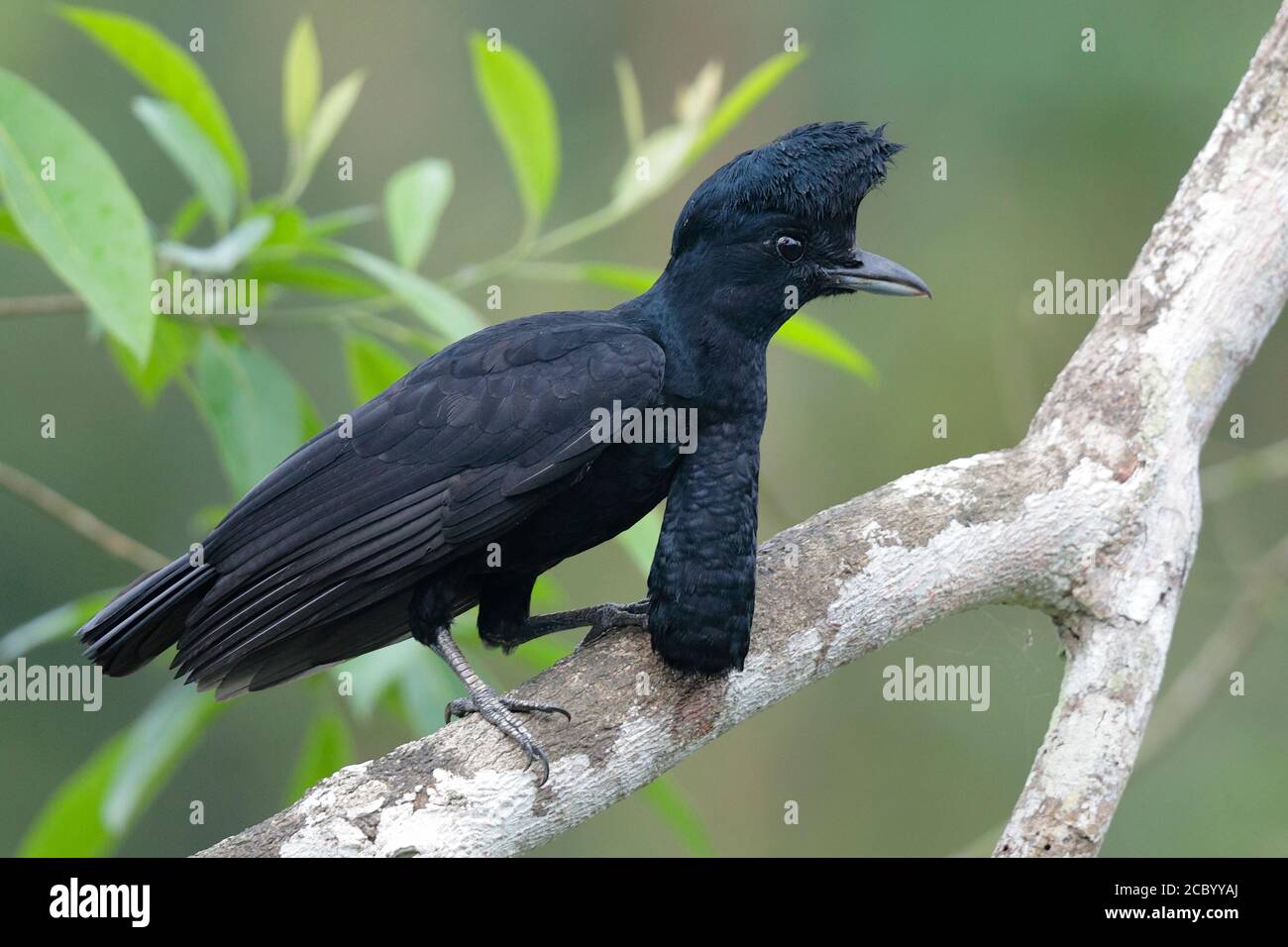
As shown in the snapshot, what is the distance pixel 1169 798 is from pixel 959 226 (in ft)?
8.92

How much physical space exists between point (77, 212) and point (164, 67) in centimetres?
76

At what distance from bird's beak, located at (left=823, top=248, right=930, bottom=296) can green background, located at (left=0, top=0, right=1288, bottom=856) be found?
3.22 metres

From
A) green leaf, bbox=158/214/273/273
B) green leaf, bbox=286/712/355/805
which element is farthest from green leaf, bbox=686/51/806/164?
green leaf, bbox=286/712/355/805

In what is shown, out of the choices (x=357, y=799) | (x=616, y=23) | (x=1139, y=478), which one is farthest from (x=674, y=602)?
(x=616, y=23)

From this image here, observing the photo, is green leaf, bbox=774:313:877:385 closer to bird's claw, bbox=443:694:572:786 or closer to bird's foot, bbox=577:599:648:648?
bird's foot, bbox=577:599:648:648

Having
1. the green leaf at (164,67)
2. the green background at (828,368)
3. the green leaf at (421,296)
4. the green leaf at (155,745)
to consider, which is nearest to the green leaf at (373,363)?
the green leaf at (421,296)

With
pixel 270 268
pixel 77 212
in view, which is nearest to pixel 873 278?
pixel 270 268

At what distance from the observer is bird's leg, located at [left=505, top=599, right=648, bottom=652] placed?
256 centimetres

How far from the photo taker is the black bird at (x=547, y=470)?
246 centimetres

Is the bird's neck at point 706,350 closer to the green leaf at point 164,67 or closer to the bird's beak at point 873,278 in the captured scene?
the bird's beak at point 873,278

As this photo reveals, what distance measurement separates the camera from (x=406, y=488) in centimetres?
251

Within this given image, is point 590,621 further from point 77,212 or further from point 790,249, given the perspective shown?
point 77,212

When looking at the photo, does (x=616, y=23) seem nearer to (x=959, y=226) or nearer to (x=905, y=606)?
(x=959, y=226)

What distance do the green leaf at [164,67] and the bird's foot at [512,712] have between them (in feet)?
4.57
